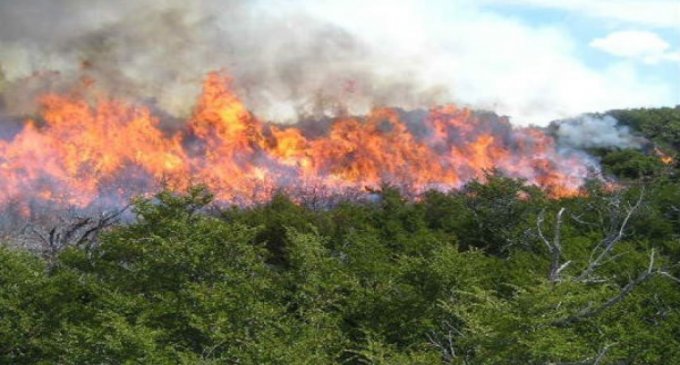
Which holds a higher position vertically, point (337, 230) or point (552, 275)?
point (552, 275)

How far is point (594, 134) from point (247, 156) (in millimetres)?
49493

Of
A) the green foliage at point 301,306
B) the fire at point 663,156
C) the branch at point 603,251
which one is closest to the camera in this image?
the green foliage at point 301,306

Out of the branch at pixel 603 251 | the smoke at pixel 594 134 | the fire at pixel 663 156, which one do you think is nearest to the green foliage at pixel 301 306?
the branch at pixel 603 251

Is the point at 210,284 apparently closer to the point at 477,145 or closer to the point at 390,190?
the point at 390,190

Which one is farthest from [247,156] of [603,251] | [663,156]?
[603,251]

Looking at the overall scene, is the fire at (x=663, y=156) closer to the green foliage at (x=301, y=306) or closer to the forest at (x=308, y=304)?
the forest at (x=308, y=304)

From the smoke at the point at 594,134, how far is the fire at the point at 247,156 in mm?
5269

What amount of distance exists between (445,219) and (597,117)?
217 feet

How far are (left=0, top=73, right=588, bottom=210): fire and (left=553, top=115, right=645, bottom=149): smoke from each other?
17.3ft

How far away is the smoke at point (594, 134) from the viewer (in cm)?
9076

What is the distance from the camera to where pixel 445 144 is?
288 ft

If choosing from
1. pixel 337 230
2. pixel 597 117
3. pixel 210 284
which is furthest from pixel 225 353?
pixel 597 117

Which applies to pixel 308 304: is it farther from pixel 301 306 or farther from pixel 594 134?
pixel 594 134

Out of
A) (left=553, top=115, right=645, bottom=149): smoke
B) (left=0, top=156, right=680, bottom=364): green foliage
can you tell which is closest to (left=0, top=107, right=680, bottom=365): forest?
(left=0, top=156, right=680, bottom=364): green foliage
